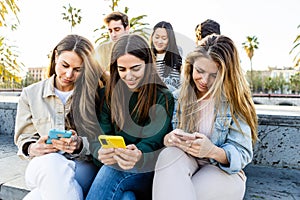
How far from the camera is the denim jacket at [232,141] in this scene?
3.95 ft

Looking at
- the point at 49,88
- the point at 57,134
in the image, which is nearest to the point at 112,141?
the point at 57,134

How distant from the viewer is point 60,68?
1.51 m

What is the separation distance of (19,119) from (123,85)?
0.59 metres

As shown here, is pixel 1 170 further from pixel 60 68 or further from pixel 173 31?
pixel 173 31

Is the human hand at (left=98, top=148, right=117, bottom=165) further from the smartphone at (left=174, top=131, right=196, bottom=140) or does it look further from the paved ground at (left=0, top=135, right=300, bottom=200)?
the paved ground at (left=0, top=135, right=300, bottom=200)

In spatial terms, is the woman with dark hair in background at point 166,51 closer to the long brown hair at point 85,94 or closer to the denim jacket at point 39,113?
the long brown hair at point 85,94

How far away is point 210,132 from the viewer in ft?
4.35

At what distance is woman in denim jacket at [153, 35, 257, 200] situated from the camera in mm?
1190

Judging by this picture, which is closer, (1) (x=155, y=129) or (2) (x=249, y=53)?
(1) (x=155, y=129)

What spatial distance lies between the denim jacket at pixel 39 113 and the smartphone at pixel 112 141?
389 mm

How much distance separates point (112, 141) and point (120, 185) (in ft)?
0.64

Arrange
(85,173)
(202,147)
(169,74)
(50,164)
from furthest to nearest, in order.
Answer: (169,74) < (85,173) < (50,164) < (202,147)

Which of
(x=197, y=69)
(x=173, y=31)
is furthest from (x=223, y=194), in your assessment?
(x=173, y=31)

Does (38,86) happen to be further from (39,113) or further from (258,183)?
(258,183)
